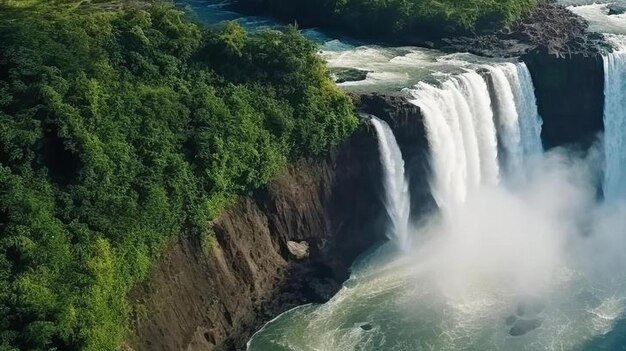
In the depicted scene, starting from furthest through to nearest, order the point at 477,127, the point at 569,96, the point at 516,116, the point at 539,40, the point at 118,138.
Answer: the point at 539,40, the point at 569,96, the point at 516,116, the point at 477,127, the point at 118,138

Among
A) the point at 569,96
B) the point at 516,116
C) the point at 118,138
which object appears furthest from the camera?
the point at 569,96

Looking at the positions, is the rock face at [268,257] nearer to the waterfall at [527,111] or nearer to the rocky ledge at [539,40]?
the waterfall at [527,111]

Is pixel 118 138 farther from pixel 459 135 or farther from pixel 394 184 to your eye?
pixel 459 135

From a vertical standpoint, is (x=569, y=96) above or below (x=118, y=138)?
below

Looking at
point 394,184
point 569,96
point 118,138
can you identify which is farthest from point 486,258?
point 118,138

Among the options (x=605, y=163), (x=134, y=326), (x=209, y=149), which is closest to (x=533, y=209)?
(x=605, y=163)

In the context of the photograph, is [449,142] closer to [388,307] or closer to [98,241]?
[388,307]

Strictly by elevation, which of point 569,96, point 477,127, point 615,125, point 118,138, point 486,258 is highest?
point 118,138
